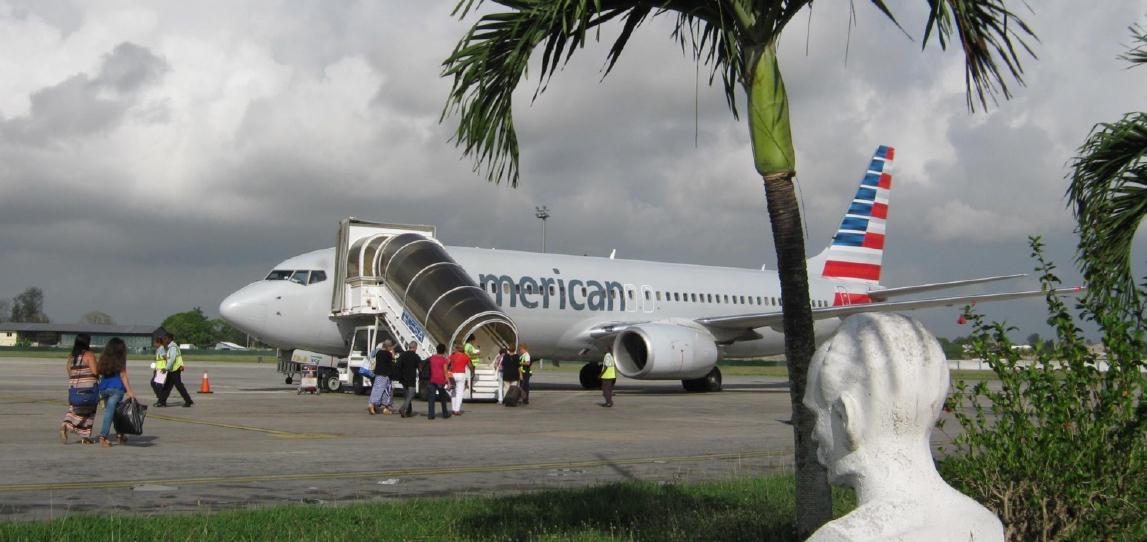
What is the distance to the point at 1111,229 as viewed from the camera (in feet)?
23.6

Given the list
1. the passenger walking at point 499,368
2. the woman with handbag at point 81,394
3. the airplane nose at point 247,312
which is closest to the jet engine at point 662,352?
the passenger walking at point 499,368

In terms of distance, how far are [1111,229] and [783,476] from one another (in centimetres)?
341

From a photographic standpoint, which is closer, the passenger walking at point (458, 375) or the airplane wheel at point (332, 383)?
the passenger walking at point (458, 375)

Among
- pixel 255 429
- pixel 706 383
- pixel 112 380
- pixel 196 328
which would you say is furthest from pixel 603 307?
pixel 196 328

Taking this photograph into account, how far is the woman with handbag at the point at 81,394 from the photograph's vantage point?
38.7ft

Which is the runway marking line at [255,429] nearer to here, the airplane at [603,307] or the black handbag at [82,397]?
the black handbag at [82,397]

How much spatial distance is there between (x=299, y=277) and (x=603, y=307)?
Answer: 762cm

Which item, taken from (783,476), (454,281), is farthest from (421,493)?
(454,281)

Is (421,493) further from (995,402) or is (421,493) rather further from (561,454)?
(995,402)

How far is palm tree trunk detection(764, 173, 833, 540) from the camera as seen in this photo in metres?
4.98

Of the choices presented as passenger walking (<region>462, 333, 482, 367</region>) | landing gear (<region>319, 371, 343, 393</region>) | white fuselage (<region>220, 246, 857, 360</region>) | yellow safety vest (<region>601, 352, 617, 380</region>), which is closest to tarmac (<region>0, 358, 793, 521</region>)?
yellow safety vest (<region>601, 352, 617, 380</region>)

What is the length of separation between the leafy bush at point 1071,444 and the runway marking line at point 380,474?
536cm

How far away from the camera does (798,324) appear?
5.04m

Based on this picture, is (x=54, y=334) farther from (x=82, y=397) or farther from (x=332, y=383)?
(x=82, y=397)
